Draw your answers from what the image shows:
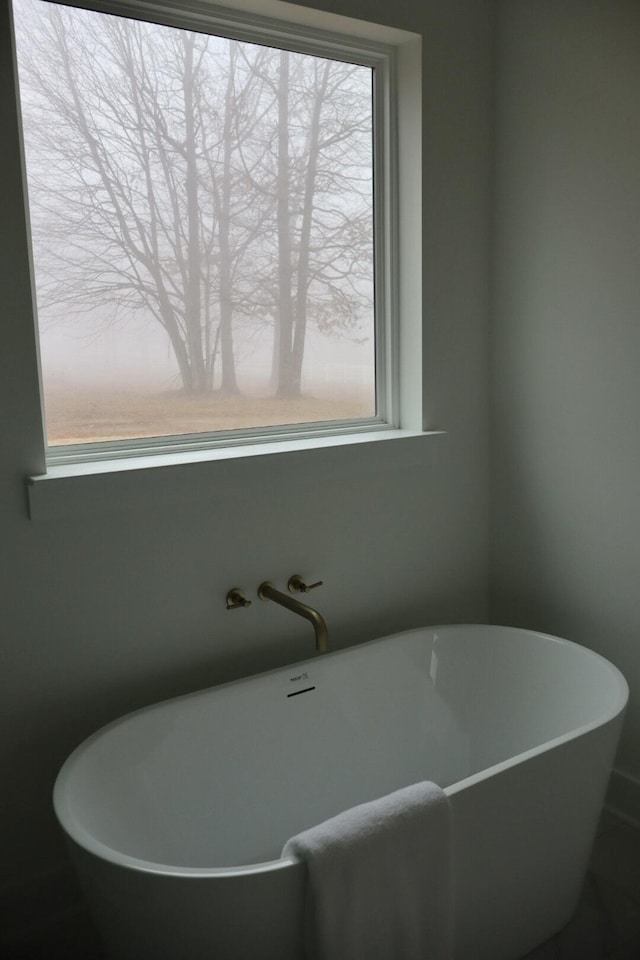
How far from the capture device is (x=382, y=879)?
4.93ft

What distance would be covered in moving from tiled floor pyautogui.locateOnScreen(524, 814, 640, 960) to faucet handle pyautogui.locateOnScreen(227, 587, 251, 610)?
3.61ft

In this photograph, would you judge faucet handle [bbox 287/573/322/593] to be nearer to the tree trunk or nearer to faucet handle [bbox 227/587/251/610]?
faucet handle [bbox 227/587/251/610]

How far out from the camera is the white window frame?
6.93 ft

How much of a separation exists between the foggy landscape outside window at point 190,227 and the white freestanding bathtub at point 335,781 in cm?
79

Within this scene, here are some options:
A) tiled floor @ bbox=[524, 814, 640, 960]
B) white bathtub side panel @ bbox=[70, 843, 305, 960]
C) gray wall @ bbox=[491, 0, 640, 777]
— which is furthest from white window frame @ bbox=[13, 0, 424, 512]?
tiled floor @ bbox=[524, 814, 640, 960]

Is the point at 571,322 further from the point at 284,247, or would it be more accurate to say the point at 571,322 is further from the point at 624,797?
the point at 624,797

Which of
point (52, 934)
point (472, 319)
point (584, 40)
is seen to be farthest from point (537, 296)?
point (52, 934)

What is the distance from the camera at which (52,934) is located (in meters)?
2.01

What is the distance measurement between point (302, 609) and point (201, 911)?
0.83 metres

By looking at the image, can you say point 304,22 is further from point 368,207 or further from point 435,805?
point 435,805

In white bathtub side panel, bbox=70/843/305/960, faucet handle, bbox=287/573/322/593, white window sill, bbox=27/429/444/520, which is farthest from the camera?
faucet handle, bbox=287/573/322/593

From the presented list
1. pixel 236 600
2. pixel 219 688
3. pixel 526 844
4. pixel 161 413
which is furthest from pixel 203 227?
pixel 526 844

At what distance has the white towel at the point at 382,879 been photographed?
56.6 inches

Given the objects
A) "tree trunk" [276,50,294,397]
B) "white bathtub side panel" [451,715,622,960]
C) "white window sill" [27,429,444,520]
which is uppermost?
"tree trunk" [276,50,294,397]
